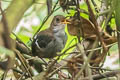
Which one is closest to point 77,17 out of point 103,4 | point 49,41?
point 103,4

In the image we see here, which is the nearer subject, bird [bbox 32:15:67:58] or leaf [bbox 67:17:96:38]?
leaf [bbox 67:17:96:38]

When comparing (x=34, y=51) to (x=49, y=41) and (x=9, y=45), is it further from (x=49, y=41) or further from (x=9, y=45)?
(x=9, y=45)

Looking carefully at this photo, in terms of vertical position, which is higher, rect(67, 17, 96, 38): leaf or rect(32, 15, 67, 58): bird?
rect(67, 17, 96, 38): leaf

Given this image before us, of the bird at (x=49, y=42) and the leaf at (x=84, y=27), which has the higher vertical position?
the leaf at (x=84, y=27)

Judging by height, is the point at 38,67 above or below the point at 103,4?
below

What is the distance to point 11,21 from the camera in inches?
29.9

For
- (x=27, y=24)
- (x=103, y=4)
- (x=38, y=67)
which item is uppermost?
(x=103, y=4)

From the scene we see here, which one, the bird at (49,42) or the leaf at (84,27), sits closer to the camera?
the leaf at (84,27)

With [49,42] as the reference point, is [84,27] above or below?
above

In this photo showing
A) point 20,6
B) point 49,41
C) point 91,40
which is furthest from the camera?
point 49,41

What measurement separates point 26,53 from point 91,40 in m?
0.56

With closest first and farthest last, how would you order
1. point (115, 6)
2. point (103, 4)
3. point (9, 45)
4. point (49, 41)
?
point (9, 45)
point (115, 6)
point (103, 4)
point (49, 41)

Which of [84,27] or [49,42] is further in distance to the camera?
[49,42]

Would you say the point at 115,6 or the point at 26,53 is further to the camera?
the point at 26,53
